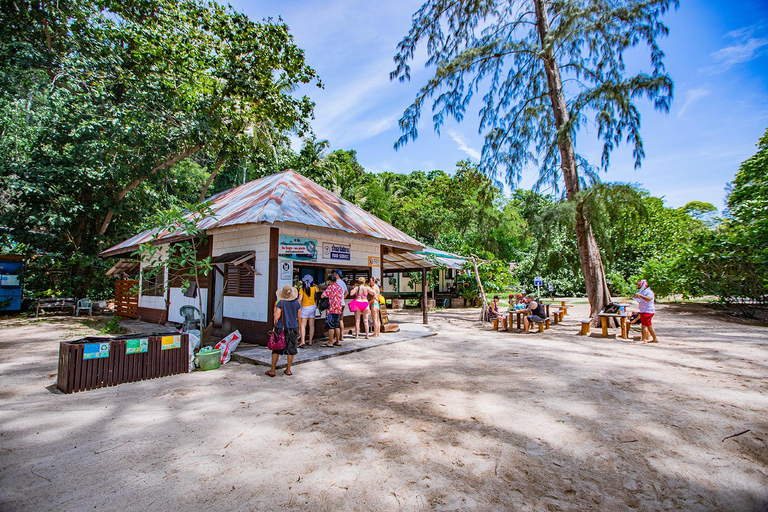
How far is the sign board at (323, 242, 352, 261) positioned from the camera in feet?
32.3

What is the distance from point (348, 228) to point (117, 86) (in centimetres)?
1544

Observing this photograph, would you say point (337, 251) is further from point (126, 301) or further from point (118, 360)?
point (126, 301)

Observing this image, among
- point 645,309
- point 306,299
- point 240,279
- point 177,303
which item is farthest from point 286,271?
point 645,309

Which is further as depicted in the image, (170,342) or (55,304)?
(55,304)

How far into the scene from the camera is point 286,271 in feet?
28.3

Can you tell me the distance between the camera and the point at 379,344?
9.27 metres

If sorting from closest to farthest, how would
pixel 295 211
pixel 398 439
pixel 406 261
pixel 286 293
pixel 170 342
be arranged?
1. pixel 398 439
2. pixel 286 293
3. pixel 170 342
4. pixel 295 211
5. pixel 406 261

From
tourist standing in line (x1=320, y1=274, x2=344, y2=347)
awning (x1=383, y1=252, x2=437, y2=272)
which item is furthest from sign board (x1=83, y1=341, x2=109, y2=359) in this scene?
awning (x1=383, y1=252, x2=437, y2=272)

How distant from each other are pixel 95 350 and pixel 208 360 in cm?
178

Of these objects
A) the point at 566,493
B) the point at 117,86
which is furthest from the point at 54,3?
the point at 566,493

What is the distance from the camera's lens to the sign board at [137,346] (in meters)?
5.88

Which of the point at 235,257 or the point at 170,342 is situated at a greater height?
the point at 235,257

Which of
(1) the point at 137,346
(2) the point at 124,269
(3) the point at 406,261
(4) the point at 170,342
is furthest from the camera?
(2) the point at 124,269

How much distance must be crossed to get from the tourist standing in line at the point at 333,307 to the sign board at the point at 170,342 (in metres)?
3.21
